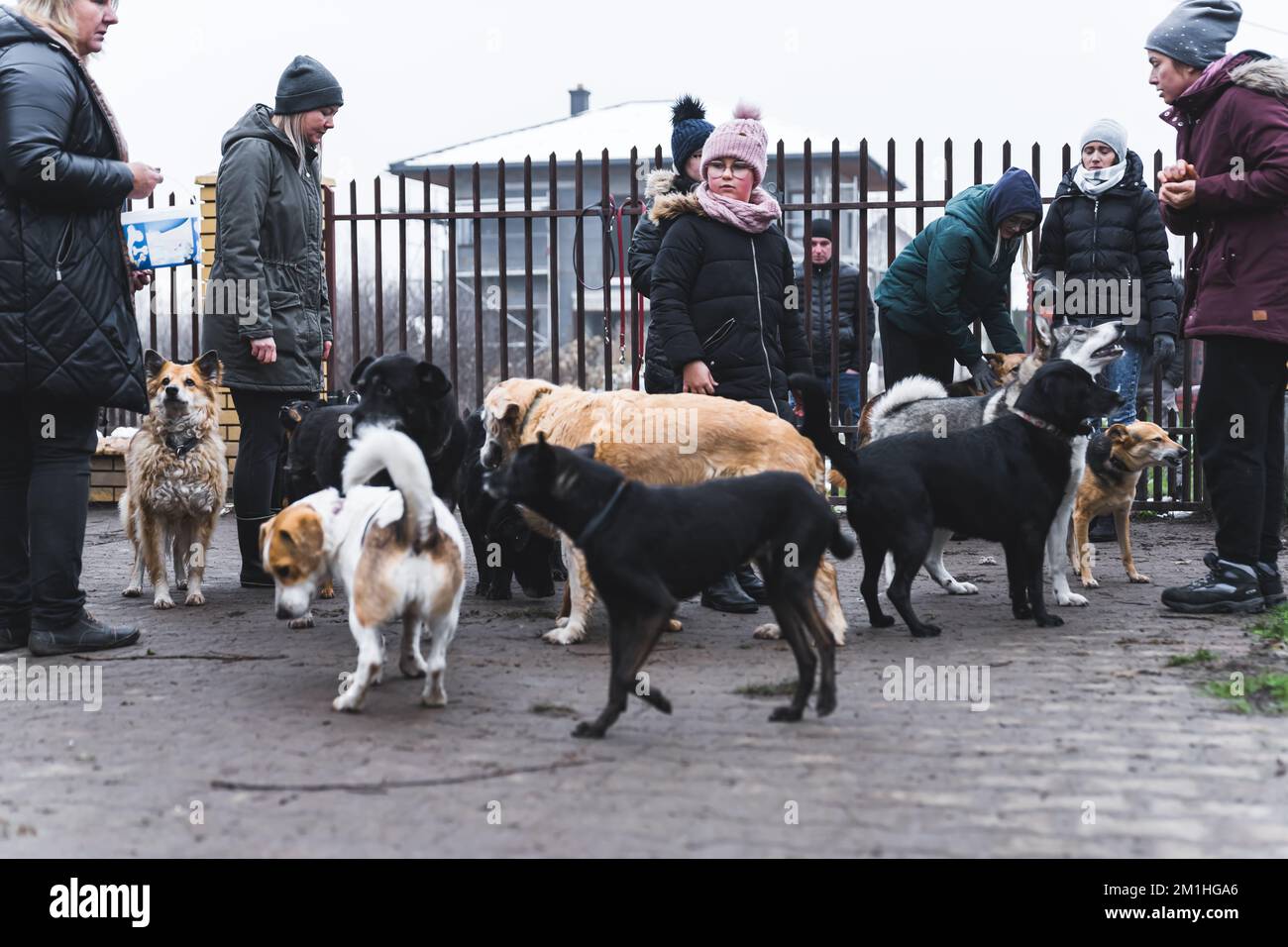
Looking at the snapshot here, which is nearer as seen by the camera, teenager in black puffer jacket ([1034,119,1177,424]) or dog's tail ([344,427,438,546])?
dog's tail ([344,427,438,546])

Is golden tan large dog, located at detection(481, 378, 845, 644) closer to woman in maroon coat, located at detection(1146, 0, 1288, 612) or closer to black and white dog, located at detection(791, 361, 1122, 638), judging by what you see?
black and white dog, located at detection(791, 361, 1122, 638)

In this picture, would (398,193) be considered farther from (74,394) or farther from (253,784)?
(253,784)

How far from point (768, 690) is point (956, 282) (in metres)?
3.97

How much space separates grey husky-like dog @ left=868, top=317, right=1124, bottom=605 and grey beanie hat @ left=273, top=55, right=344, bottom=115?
11.1 feet

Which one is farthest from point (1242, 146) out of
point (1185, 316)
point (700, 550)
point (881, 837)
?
point (881, 837)

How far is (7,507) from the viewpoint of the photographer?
17.3ft

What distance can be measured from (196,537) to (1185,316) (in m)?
5.03

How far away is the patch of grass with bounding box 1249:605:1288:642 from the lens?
17.8 ft

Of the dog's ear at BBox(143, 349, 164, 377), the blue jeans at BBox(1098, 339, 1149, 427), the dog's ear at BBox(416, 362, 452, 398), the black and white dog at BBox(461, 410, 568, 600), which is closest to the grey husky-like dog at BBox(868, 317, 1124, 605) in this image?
the blue jeans at BBox(1098, 339, 1149, 427)

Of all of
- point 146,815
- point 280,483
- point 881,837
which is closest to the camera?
point 881,837

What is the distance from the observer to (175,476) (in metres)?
6.74

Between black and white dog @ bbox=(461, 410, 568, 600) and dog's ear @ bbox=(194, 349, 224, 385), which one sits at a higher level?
dog's ear @ bbox=(194, 349, 224, 385)

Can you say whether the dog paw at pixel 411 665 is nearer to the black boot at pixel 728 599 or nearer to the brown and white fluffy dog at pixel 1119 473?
the black boot at pixel 728 599

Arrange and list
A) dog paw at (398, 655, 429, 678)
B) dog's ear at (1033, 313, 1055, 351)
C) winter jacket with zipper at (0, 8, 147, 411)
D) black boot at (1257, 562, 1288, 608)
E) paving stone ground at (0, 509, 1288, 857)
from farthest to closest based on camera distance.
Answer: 1. dog's ear at (1033, 313, 1055, 351)
2. black boot at (1257, 562, 1288, 608)
3. winter jacket with zipper at (0, 8, 147, 411)
4. dog paw at (398, 655, 429, 678)
5. paving stone ground at (0, 509, 1288, 857)
